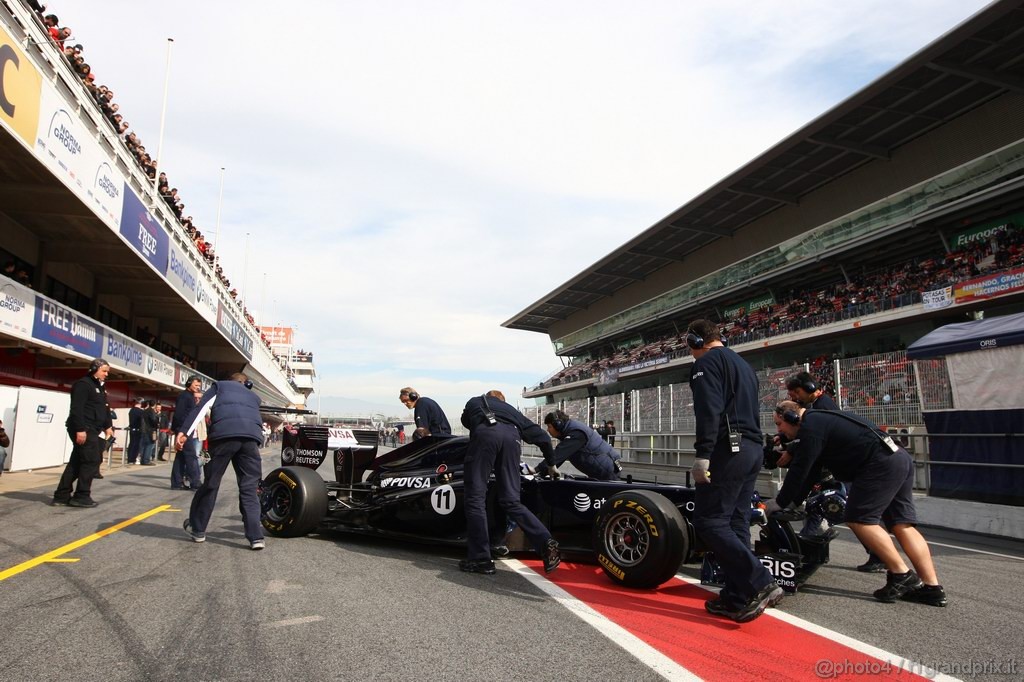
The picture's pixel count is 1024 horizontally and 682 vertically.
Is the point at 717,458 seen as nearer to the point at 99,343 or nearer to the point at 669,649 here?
the point at 669,649

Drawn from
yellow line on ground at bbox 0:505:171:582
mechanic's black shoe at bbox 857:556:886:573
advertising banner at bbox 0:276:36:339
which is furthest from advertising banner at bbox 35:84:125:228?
mechanic's black shoe at bbox 857:556:886:573

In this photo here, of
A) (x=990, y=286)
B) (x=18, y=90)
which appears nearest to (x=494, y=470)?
(x=18, y=90)

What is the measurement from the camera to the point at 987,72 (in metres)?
21.1

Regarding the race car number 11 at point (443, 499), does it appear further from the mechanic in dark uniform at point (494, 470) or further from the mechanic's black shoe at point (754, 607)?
the mechanic's black shoe at point (754, 607)

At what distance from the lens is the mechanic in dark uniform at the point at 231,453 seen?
569 centimetres

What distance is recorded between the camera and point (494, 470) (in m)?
5.34

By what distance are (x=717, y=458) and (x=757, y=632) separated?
37.2 inches

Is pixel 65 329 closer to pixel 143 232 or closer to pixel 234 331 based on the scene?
pixel 143 232

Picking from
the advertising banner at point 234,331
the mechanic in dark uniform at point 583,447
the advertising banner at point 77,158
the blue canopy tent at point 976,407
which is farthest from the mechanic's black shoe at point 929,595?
the advertising banner at point 234,331

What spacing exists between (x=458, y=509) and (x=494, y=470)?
510 mm

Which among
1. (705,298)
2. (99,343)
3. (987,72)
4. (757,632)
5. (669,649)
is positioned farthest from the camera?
(705,298)

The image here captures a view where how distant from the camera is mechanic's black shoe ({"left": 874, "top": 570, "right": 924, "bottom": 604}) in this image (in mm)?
4371

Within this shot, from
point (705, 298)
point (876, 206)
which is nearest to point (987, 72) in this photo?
point (876, 206)
